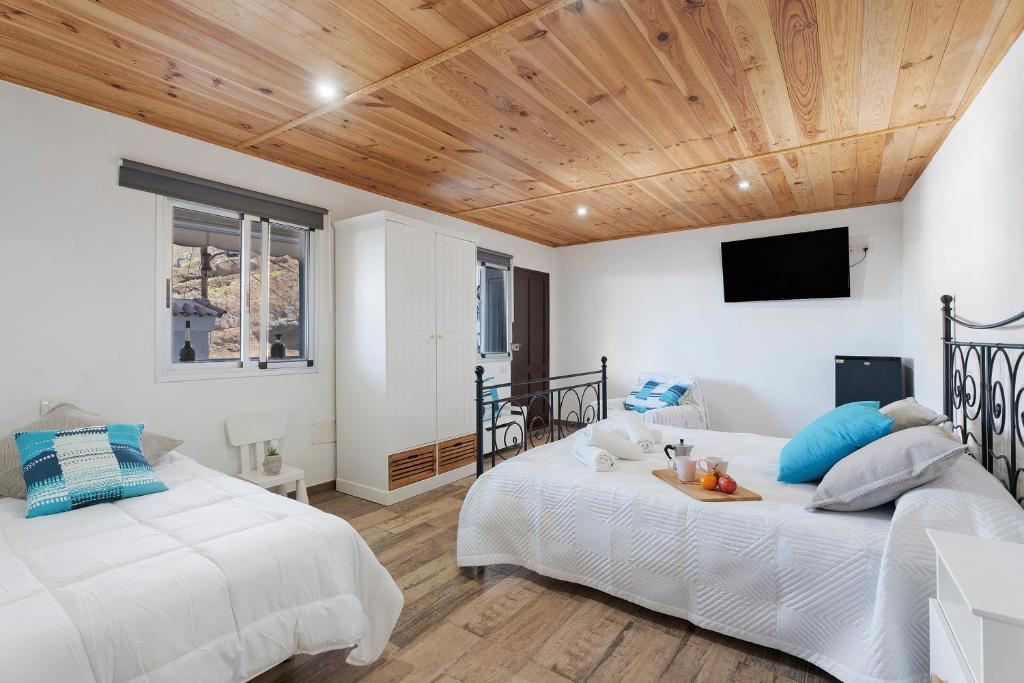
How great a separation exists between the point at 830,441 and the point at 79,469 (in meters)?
3.04

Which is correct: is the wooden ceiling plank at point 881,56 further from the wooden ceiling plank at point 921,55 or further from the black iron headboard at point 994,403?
the black iron headboard at point 994,403

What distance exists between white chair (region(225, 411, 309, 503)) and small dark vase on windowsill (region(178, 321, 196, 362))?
0.45 m

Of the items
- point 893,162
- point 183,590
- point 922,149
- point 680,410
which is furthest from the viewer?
point 680,410

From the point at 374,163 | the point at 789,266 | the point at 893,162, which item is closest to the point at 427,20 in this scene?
the point at 374,163

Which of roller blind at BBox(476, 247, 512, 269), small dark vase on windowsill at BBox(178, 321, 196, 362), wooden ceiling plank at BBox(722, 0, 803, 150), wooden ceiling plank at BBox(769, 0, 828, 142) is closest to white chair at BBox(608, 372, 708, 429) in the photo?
roller blind at BBox(476, 247, 512, 269)

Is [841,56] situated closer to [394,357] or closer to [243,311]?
[394,357]

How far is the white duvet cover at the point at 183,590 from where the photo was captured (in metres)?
1.14

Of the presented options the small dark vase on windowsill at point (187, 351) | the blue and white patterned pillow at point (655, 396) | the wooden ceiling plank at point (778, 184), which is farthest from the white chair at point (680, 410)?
the small dark vase on windowsill at point (187, 351)

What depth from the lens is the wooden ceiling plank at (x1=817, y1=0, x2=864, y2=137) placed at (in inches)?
69.0

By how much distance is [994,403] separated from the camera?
194 cm

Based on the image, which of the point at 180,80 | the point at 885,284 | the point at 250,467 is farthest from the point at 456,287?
the point at 885,284

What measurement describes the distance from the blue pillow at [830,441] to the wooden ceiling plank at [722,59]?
1.58 meters

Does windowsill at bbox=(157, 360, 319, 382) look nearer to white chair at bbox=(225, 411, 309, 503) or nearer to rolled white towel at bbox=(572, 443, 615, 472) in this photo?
white chair at bbox=(225, 411, 309, 503)

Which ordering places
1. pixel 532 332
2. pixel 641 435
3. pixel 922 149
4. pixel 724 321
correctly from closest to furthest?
pixel 641 435
pixel 922 149
pixel 724 321
pixel 532 332
